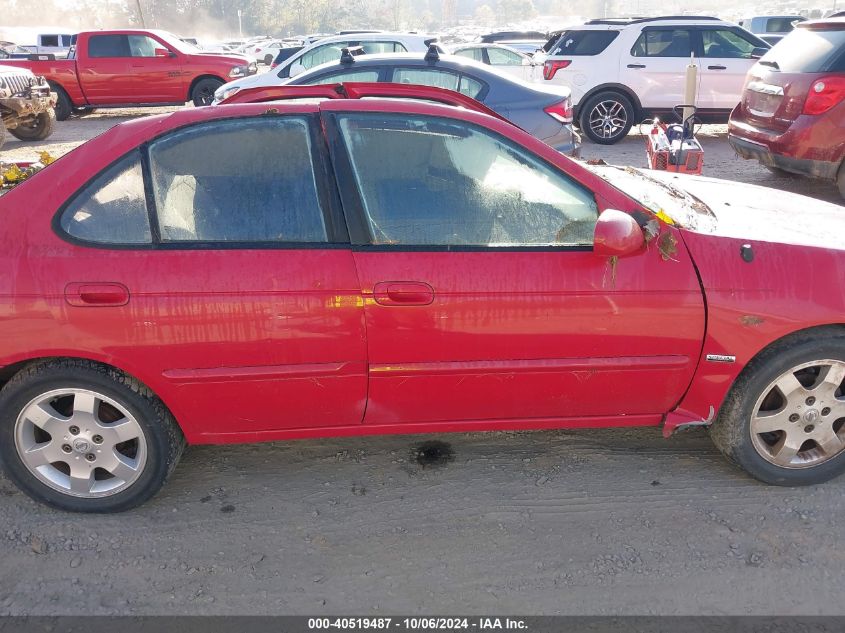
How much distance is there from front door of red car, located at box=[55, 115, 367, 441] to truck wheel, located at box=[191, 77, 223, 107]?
42.5ft

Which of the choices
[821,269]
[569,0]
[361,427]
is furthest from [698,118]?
[569,0]

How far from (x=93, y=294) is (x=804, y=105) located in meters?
6.62

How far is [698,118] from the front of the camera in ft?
35.7

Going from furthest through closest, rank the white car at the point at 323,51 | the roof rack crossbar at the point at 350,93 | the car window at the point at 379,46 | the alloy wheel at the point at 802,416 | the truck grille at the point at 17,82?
1. the car window at the point at 379,46
2. the truck grille at the point at 17,82
3. the white car at the point at 323,51
4. the roof rack crossbar at the point at 350,93
5. the alloy wheel at the point at 802,416

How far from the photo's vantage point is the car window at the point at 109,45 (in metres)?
14.3

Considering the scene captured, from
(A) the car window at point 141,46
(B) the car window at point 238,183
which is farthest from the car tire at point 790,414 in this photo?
(A) the car window at point 141,46

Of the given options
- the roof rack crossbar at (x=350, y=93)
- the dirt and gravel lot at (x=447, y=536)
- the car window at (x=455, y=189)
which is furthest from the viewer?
the roof rack crossbar at (x=350, y=93)

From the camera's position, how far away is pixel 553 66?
426 inches

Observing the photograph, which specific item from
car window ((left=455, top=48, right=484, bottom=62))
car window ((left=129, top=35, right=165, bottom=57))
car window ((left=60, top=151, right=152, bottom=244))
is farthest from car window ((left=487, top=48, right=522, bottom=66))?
car window ((left=60, top=151, right=152, bottom=244))

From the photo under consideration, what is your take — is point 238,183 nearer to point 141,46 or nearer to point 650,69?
point 650,69

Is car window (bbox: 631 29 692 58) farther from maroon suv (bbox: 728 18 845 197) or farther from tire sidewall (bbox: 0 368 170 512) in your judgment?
tire sidewall (bbox: 0 368 170 512)

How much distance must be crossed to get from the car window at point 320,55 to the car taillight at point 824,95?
7.02m

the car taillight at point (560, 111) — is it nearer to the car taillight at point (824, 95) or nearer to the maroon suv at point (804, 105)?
the maroon suv at point (804, 105)

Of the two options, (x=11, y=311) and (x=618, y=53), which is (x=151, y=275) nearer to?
(x=11, y=311)
